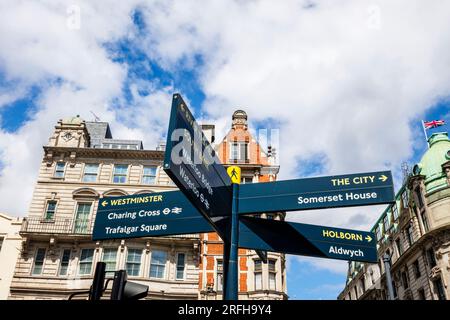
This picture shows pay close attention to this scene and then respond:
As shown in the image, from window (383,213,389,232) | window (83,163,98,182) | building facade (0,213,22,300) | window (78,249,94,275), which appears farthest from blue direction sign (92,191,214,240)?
window (383,213,389,232)

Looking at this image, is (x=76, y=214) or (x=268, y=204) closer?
(x=268, y=204)

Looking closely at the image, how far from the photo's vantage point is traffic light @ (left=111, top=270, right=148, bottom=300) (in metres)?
4.65

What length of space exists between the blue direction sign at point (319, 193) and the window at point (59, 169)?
907 inches

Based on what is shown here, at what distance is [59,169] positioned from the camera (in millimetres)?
27875

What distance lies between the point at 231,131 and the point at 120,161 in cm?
858

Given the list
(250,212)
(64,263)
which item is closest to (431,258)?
(64,263)

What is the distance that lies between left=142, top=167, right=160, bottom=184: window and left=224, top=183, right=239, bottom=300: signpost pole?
21.0m

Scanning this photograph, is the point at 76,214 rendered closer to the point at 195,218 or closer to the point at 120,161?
the point at 120,161

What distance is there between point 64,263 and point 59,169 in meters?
6.60

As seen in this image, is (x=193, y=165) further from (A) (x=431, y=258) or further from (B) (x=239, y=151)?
(A) (x=431, y=258)

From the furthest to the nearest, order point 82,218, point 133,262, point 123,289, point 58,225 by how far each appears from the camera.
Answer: point 82,218, point 58,225, point 133,262, point 123,289

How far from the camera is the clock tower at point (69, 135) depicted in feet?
94.1
